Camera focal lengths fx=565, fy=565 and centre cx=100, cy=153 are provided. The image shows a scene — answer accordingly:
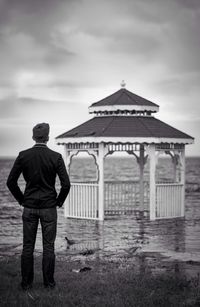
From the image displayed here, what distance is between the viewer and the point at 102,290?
7.88 m

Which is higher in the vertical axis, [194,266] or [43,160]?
[43,160]

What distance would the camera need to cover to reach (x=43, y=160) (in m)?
7.67

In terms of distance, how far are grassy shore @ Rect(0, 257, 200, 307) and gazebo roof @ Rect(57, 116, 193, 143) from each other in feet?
31.4

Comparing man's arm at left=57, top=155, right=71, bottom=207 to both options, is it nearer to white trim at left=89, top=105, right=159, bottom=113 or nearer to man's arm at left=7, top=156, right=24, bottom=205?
A: man's arm at left=7, top=156, right=24, bottom=205

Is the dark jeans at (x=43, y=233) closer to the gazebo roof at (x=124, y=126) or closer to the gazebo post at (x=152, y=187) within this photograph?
the gazebo roof at (x=124, y=126)

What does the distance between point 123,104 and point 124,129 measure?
1.23m

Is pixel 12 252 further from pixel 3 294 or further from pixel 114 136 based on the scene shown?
pixel 114 136

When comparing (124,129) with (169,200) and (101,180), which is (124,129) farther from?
(169,200)

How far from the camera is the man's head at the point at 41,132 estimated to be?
304 inches

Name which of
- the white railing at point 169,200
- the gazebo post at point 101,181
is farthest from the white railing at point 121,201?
the white railing at point 169,200

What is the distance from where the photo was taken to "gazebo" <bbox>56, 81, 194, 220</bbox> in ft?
62.5

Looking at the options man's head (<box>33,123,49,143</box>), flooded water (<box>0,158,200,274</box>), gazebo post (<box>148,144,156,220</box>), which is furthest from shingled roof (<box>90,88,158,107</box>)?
man's head (<box>33,123,49,143</box>)

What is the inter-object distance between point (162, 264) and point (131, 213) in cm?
1152

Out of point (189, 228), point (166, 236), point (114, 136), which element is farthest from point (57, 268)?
point (114, 136)
